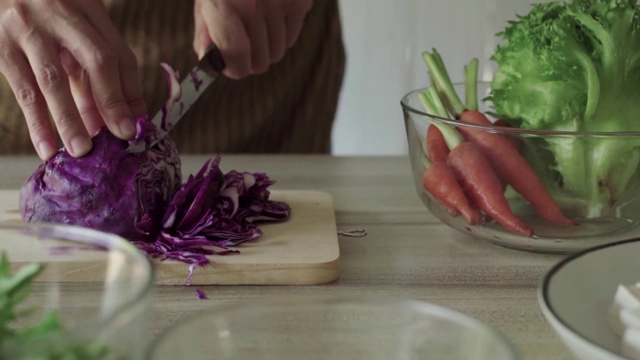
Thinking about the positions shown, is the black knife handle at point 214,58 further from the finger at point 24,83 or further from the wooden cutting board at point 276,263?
the wooden cutting board at point 276,263

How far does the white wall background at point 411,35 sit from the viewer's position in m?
2.79

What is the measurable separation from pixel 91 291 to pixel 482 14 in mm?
2485

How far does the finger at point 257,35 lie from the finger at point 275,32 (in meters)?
0.01

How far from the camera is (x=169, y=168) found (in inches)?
36.7

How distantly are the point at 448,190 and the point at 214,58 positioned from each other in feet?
1.58

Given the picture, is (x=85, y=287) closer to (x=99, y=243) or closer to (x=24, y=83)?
(x=99, y=243)

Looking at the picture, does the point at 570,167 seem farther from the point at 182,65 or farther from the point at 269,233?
the point at 182,65

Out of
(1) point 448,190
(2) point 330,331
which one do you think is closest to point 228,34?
(1) point 448,190

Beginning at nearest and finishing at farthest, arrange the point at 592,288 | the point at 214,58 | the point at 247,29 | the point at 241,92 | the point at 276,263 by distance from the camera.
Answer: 1. the point at 592,288
2. the point at 276,263
3. the point at 214,58
4. the point at 247,29
5. the point at 241,92

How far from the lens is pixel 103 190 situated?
868mm

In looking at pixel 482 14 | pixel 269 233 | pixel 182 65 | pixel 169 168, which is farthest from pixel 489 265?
pixel 482 14

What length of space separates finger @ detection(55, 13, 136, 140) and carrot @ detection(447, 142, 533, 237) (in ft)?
1.18

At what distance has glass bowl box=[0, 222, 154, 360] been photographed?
0.36 m

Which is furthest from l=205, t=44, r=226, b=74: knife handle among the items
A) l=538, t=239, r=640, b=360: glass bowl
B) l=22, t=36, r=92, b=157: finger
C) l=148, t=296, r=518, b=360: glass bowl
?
l=148, t=296, r=518, b=360: glass bowl
